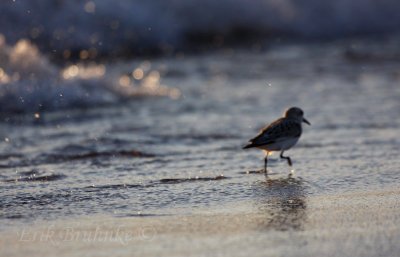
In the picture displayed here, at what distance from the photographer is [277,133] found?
549cm

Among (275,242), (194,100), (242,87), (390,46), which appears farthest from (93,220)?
(390,46)

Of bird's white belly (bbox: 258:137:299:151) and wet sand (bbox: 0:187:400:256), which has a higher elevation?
bird's white belly (bbox: 258:137:299:151)

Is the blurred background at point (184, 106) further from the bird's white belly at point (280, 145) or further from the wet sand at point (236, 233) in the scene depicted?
the bird's white belly at point (280, 145)

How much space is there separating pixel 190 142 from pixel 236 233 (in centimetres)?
317

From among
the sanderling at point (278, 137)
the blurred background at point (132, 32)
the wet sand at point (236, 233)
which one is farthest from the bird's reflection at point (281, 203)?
the blurred background at point (132, 32)

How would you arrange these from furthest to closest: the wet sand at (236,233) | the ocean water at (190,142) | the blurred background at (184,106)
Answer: the blurred background at (184,106) → the ocean water at (190,142) → the wet sand at (236,233)

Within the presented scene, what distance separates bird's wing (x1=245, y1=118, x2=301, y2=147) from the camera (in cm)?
536

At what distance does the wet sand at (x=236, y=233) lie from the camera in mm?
3141

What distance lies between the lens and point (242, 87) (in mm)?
10555

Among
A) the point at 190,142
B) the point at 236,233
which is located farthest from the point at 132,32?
the point at 236,233

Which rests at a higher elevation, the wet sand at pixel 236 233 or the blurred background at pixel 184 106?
the blurred background at pixel 184 106

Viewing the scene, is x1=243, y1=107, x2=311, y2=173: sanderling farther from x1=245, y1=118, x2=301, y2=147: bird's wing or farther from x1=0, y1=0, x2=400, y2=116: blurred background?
x1=0, y1=0, x2=400, y2=116: blurred background

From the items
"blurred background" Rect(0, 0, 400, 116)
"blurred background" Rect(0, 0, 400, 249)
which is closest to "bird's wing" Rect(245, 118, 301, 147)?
"blurred background" Rect(0, 0, 400, 249)

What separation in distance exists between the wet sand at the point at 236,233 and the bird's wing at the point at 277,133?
127cm
